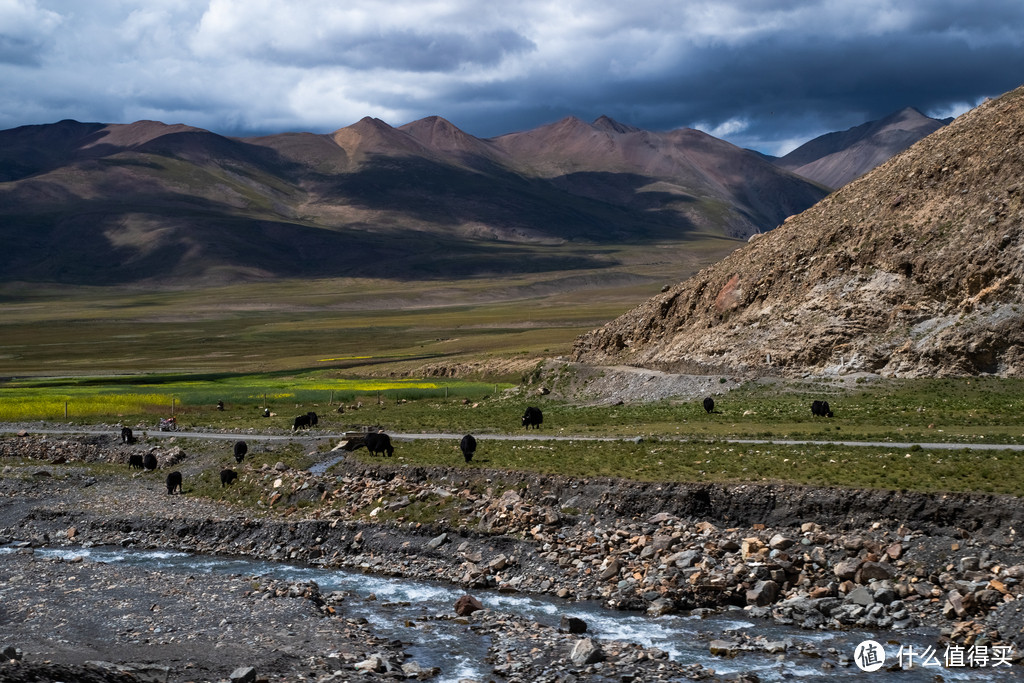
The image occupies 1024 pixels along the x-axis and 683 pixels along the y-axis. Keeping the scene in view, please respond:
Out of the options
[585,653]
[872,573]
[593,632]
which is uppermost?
[872,573]

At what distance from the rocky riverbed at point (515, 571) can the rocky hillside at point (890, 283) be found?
2645cm

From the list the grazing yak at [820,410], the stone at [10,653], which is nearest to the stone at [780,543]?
the stone at [10,653]

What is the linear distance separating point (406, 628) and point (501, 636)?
253 centimetres

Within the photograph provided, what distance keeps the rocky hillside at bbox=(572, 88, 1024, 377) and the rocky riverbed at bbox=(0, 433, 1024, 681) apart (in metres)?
26.4

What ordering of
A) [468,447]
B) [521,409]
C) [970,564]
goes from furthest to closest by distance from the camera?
1. [521,409]
2. [468,447]
3. [970,564]

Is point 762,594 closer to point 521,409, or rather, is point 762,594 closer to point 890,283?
point 521,409

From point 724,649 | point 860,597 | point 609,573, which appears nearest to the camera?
point 724,649

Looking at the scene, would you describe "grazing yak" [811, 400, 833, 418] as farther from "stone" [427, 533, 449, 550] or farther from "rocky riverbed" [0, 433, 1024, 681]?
"stone" [427, 533, 449, 550]

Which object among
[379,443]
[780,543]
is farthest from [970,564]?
[379,443]

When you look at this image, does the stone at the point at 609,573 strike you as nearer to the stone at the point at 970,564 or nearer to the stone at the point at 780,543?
the stone at the point at 780,543

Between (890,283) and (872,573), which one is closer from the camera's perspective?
(872,573)

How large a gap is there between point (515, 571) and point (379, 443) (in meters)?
13.3

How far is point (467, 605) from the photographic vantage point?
24.6 metres

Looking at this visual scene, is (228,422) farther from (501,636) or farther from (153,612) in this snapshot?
(501,636)
